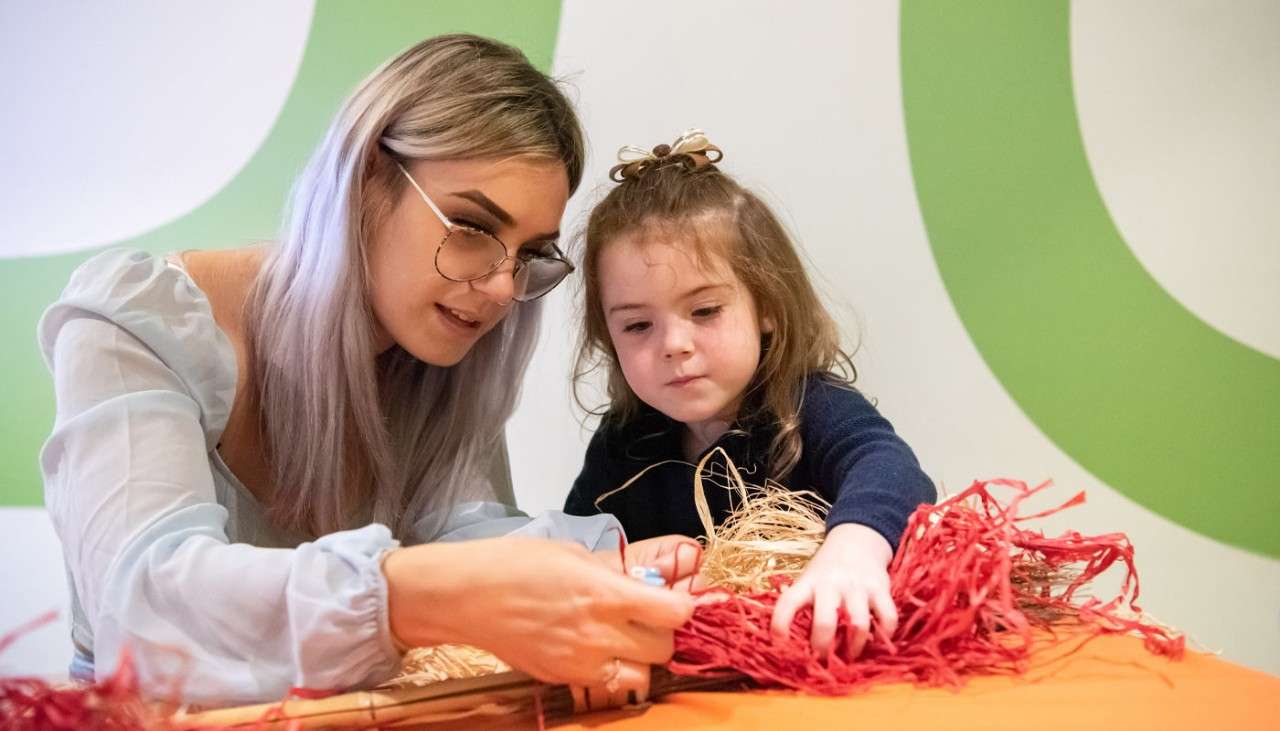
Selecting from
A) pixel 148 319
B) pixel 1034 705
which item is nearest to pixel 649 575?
pixel 1034 705

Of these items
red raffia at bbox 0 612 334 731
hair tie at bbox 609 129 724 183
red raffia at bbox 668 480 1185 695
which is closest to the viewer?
red raffia at bbox 0 612 334 731

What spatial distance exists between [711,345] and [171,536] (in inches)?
27.3

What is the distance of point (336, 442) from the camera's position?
4.13 feet

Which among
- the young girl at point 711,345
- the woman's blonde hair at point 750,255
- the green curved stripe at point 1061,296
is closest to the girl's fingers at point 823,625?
the young girl at point 711,345

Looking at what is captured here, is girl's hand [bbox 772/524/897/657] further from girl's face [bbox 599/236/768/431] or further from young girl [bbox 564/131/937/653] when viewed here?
girl's face [bbox 599/236/768/431]

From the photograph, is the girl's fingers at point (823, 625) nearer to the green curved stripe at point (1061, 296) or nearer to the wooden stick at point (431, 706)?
the wooden stick at point (431, 706)

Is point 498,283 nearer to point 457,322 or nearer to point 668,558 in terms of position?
point 457,322

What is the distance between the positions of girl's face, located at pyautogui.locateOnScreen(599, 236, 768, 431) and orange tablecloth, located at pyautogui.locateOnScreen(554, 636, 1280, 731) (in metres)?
0.54

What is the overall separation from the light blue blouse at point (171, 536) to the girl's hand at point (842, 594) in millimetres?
325

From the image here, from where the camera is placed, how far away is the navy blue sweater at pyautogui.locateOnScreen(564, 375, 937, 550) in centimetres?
116

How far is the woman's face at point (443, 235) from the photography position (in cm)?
118

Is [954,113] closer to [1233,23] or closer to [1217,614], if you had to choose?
[1233,23]

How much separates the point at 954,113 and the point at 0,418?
158 cm

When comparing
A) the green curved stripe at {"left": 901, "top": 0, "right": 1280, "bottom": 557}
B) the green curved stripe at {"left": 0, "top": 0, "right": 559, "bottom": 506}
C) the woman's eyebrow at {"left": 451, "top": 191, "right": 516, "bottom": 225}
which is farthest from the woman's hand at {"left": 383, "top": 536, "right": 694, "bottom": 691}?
the green curved stripe at {"left": 901, "top": 0, "right": 1280, "bottom": 557}
